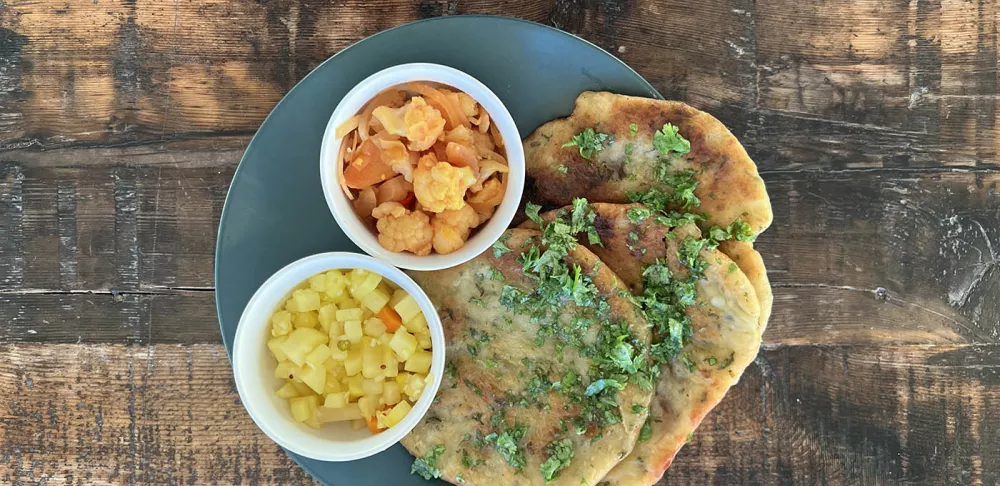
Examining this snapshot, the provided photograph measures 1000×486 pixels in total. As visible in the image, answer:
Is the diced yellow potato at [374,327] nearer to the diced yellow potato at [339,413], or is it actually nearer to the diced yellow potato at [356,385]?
the diced yellow potato at [356,385]

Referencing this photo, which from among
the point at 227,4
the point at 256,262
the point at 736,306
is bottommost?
the point at 256,262

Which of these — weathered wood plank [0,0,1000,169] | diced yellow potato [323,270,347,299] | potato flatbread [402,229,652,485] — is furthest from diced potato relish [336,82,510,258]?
weathered wood plank [0,0,1000,169]

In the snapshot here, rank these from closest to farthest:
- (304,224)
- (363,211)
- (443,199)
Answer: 1. (443,199)
2. (363,211)
3. (304,224)

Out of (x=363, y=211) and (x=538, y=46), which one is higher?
(x=538, y=46)

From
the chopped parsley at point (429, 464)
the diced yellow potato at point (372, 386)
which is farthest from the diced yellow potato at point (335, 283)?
the chopped parsley at point (429, 464)

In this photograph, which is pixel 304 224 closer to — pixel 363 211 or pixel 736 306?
pixel 363 211

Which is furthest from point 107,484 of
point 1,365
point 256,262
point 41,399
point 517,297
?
point 517,297

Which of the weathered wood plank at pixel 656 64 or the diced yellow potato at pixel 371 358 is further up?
the weathered wood plank at pixel 656 64
